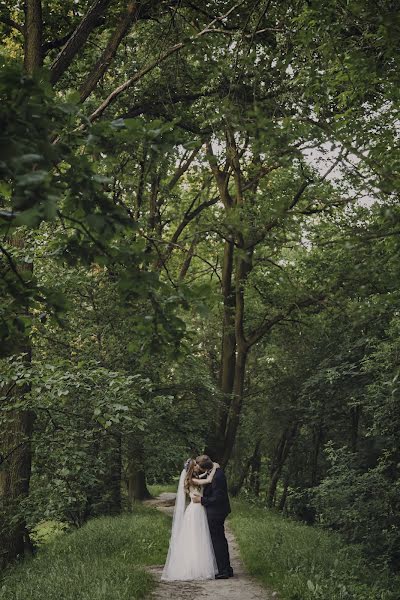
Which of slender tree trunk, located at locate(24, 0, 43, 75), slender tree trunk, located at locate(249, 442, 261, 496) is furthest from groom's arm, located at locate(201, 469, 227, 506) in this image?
slender tree trunk, located at locate(249, 442, 261, 496)

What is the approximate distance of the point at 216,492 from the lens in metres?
11.6

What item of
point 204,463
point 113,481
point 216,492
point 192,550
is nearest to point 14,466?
point 204,463

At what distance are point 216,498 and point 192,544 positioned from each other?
855 mm

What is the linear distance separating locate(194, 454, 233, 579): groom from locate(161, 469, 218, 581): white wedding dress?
88 mm

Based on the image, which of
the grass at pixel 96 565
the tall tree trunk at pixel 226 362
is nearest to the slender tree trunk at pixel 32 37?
the grass at pixel 96 565

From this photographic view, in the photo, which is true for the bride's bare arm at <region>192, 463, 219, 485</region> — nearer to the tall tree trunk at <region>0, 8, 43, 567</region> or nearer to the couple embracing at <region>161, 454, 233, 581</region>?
the couple embracing at <region>161, 454, 233, 581</region>

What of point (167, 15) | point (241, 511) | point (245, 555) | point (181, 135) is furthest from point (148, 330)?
point (241, 511)

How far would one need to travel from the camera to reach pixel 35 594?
8344mm

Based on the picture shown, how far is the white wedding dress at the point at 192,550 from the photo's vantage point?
429 inches

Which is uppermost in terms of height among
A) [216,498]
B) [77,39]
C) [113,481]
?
[77,39]

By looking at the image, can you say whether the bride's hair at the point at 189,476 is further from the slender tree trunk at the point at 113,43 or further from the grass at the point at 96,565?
the slender tree trunk at the point at 113,43

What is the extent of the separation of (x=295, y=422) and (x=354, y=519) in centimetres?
1394

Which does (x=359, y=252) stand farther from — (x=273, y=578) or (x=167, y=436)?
(x=167, y=436)

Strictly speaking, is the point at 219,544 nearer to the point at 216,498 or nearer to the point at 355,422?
the point at 216,498
